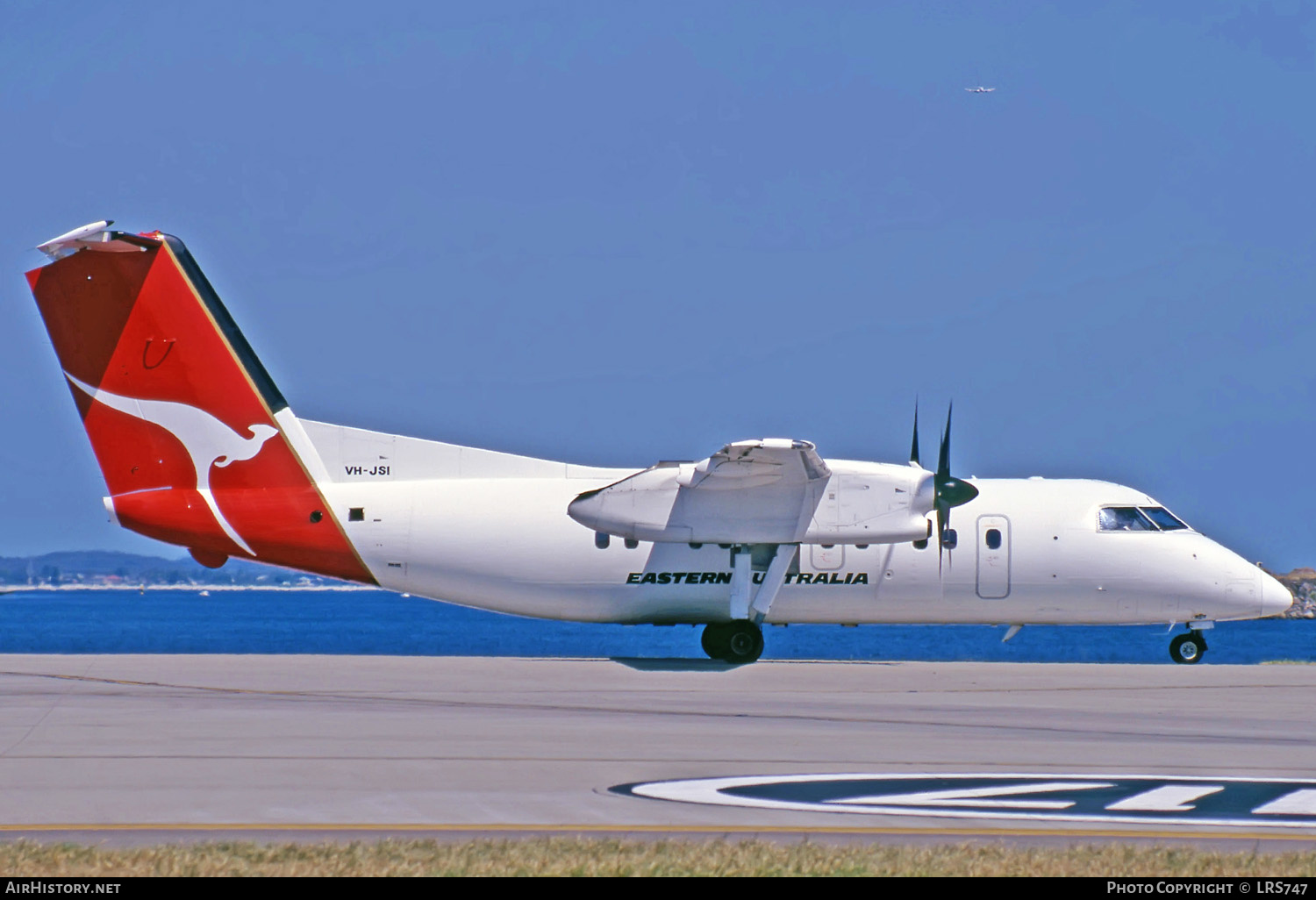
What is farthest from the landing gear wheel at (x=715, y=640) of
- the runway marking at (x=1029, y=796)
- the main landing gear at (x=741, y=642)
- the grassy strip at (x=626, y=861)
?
the grassy strip at (x=626, y=861)

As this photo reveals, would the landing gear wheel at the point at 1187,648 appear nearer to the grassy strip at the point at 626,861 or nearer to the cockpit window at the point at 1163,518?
the cockpit window at the point at 1163,518

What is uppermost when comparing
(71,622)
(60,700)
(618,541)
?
(618,541)

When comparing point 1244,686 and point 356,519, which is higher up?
point 356,519

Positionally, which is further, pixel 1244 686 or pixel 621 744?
pixel 1244 686

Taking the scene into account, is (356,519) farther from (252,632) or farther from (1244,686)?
(252,632)

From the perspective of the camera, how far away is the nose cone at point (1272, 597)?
2455 cm

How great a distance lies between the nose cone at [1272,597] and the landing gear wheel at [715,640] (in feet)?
32.0

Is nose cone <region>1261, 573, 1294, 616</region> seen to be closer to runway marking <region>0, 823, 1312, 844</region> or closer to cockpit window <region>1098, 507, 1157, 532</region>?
cockpit window <region>1098, 507, 1157, 532</region>

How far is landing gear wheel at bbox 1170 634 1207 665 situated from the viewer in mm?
25078

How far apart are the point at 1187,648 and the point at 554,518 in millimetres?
11899

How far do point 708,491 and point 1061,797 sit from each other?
1231 centimetres

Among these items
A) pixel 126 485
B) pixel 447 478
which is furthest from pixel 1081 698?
pixel 126 485

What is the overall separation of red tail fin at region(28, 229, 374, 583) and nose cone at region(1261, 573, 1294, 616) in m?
16.1

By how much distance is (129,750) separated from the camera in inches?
486
